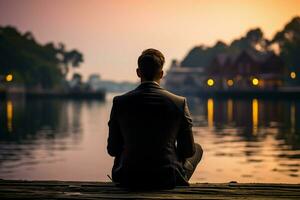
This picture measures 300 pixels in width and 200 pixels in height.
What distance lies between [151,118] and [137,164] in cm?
47

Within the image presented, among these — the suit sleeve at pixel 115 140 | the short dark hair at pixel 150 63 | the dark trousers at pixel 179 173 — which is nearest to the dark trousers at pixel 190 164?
the dark trousers at pixel 179 173

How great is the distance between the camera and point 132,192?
5.80 m

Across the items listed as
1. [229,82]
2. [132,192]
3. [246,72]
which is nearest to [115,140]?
[132,192]

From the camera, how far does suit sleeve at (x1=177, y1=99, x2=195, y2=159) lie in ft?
19.4

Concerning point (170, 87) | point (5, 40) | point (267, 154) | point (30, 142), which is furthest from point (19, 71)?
point (267, 154)

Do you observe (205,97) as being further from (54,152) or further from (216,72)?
(54,152)

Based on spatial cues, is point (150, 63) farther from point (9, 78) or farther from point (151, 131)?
point (9, 78)

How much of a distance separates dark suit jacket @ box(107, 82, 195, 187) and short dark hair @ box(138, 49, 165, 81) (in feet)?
0.31

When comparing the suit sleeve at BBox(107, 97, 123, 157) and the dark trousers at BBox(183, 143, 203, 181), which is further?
the dark trousers at BBox(183, 143, 203, 181)

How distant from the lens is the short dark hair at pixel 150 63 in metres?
5.75

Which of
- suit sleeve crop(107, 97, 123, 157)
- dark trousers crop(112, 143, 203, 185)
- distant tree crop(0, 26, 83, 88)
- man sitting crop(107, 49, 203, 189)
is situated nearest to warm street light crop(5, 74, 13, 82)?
distant tree crop(0, 26, 83, 88)

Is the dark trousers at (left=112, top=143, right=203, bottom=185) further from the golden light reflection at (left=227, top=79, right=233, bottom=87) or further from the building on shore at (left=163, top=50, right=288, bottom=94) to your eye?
the golden light reflection at (left=227, top=79, right=233, bottom=87)

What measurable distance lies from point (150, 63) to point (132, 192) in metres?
1.26

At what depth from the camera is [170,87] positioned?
198125 millimetres
